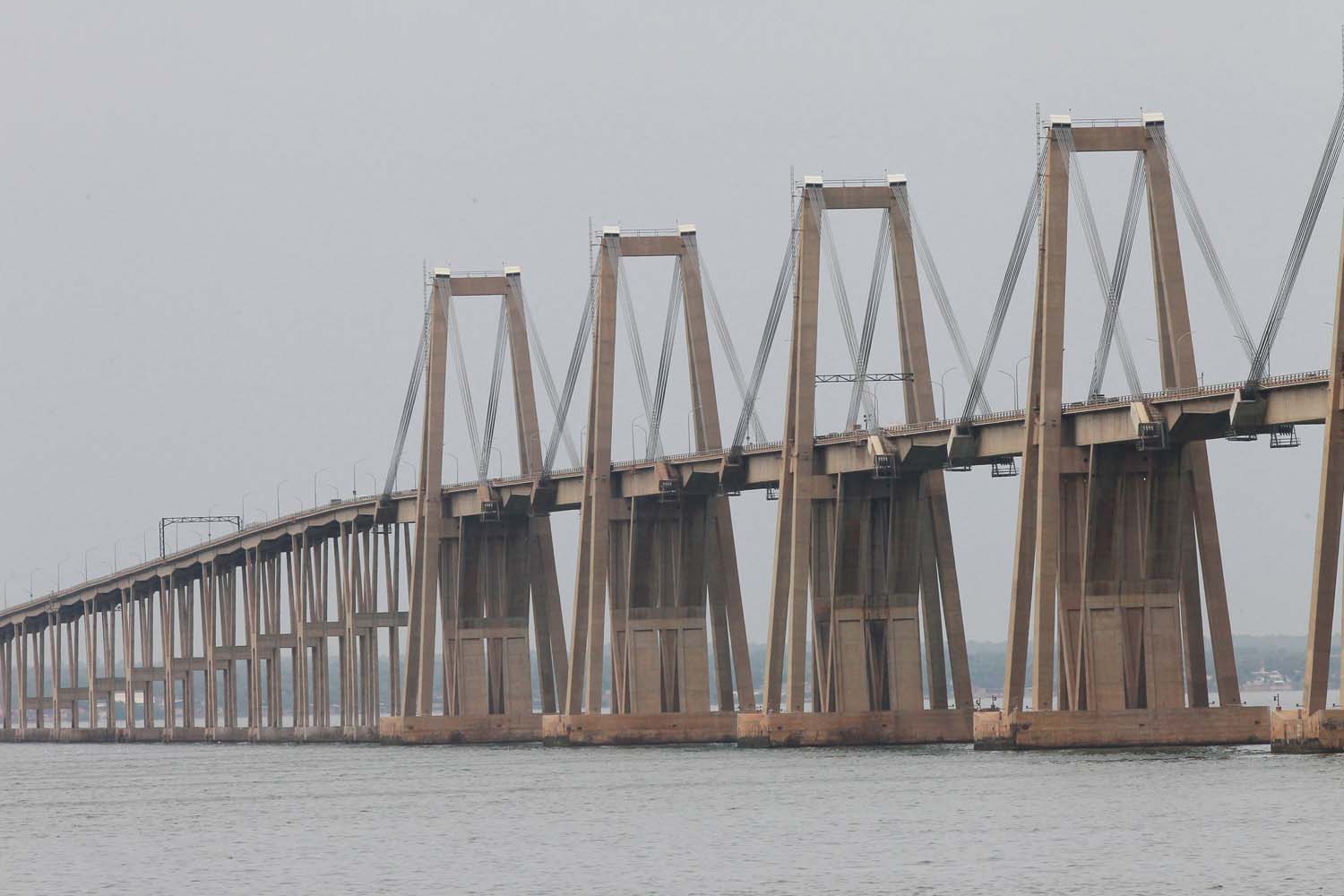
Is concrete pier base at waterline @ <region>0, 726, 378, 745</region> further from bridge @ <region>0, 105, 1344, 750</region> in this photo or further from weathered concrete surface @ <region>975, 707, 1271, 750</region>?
weathered concrete surface @ <region>975, 707, 1271, 750</region>

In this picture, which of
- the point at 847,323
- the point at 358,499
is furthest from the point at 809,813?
the point at 358,499

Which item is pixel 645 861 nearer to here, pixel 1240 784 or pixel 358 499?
pixel 1240 784

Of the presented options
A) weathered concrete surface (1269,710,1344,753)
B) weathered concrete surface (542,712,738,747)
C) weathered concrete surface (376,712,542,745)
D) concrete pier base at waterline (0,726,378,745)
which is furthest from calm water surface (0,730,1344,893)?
concrete pier base at waterline (0,726,378,745)

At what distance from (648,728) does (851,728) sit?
52.4 ft

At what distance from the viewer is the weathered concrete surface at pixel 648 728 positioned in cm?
12275

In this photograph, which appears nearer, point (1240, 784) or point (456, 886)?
point (456, 886)

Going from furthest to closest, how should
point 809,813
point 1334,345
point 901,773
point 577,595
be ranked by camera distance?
point 577,595
point 901,773
point 1334,345
point 809,813

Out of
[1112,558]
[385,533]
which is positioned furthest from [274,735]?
[1112,558]

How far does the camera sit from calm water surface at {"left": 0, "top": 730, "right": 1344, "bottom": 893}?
55.9 meters

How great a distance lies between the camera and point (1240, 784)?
7350cm

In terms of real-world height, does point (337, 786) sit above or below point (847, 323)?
below

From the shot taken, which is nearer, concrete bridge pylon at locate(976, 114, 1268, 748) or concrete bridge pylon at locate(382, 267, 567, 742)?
concrete bridge pylon at locate(976, 114, 1268, 748)

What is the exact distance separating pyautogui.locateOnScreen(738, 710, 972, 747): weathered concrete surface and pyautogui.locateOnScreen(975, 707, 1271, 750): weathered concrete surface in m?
14.8

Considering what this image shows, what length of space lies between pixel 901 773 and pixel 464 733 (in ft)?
184
